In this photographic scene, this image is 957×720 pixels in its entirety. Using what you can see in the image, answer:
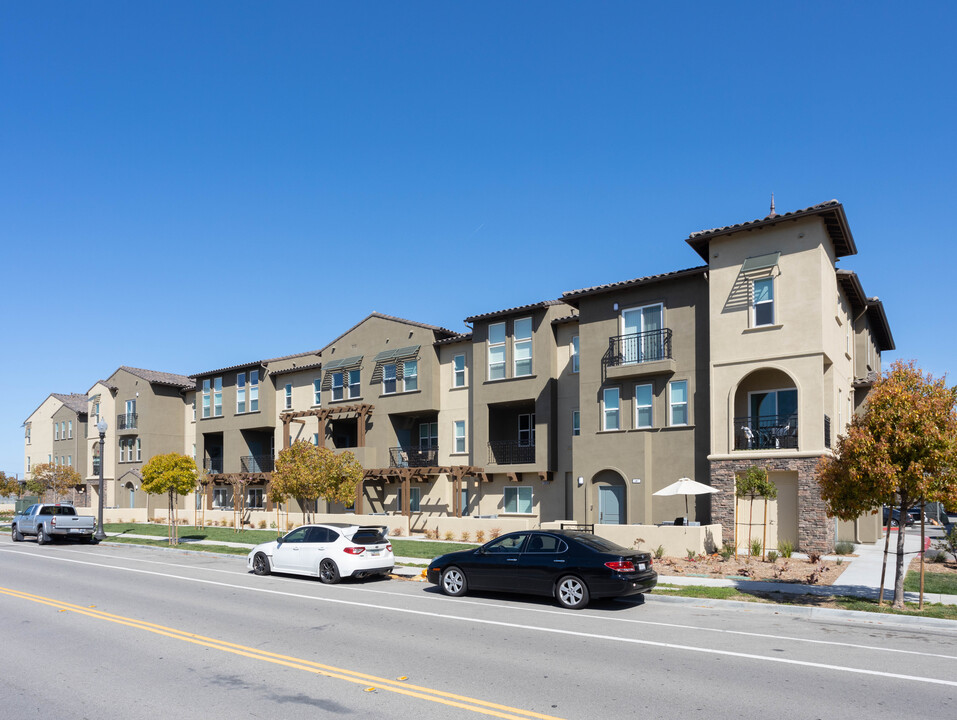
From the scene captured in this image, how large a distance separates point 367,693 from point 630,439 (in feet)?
64.5

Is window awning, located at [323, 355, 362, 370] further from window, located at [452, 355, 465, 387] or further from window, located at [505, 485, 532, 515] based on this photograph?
window, located at [505, 485, 532, 515]

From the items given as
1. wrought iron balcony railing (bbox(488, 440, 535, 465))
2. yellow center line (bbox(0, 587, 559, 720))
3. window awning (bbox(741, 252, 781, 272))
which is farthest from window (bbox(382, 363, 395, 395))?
yellow center line (bbox(0, 587, 559, 720))

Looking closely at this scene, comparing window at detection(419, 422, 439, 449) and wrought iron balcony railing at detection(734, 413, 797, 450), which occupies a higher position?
wrought iron balcony railing at detection(734, 413, 797, 450)

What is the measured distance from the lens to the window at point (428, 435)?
1475 inches

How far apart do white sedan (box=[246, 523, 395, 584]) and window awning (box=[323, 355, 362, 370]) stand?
20101 mm

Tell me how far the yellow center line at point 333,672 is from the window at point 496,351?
69.8 ft

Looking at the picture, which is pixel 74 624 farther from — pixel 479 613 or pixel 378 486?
pixel 378 486

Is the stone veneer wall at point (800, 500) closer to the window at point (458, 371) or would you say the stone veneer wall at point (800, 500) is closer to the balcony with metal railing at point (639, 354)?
the balcony with metal railing at point (639, 354)

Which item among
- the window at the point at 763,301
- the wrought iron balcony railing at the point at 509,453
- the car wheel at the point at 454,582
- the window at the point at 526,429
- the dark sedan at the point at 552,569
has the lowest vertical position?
the car wheel at the point at 454,582

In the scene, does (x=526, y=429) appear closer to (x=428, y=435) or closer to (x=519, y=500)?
(x=519, y=500)

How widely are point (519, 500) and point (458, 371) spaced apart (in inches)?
265

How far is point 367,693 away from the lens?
26.9 feet

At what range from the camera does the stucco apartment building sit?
23469mm

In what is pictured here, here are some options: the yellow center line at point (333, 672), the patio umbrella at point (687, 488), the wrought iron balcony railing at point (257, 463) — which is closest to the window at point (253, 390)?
the wrought iron balcony railing at point (257, 463)
